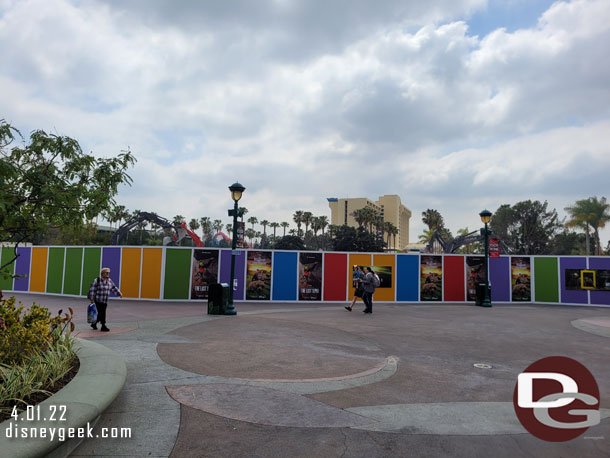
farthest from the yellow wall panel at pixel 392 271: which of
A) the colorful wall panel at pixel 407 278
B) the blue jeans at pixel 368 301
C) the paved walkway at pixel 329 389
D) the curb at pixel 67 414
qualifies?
the curb at pixel 67 414

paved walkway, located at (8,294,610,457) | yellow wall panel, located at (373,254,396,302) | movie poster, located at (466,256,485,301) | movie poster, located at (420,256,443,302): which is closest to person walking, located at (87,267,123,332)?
paved walkway, located at (8,294,610,457)

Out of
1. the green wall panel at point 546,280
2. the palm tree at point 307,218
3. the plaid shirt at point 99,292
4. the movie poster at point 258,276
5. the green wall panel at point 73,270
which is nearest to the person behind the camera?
the plaid shirt at point 99,292

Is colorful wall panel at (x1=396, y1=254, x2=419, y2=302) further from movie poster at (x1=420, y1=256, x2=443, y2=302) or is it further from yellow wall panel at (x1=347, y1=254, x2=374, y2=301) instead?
yellow wall panel at (x1=347, y1=254, x2=374, y2=301)

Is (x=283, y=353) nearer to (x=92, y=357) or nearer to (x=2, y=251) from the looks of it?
(x=92, y=357)

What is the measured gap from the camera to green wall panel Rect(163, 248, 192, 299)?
17.9 metres

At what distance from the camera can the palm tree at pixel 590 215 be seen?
153ft

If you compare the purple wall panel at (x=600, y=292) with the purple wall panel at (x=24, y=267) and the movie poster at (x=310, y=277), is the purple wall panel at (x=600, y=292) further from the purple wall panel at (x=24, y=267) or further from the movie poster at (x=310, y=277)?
the purple wall panel at (x=24, y=267)

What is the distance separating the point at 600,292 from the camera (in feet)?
64.7

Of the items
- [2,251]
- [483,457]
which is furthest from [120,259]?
[483,457]

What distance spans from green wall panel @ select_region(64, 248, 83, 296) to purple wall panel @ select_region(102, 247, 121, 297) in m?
1.58

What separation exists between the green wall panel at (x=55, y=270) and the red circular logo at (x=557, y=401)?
21145mm

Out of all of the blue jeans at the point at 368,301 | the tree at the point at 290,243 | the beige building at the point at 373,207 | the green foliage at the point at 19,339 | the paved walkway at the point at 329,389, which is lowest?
the paved walkway at the point at 329,389

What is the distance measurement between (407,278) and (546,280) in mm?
7619

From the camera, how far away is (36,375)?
14.7 ft
